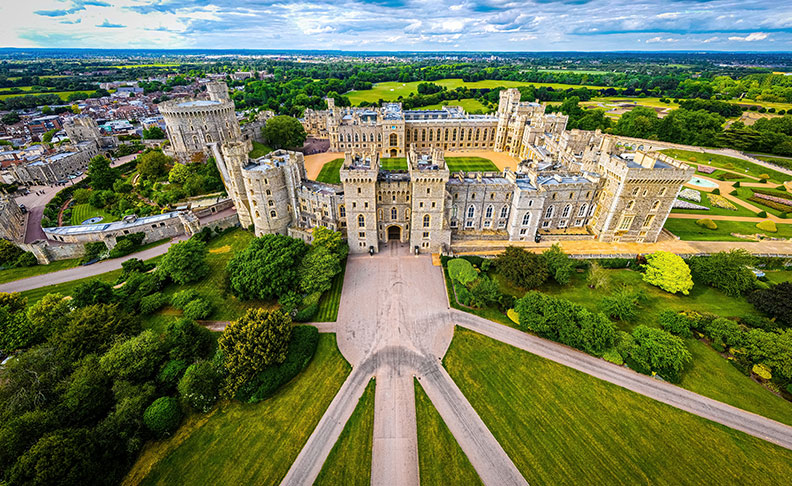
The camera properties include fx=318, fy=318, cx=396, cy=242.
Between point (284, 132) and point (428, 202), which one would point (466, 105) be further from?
point (428, 202)

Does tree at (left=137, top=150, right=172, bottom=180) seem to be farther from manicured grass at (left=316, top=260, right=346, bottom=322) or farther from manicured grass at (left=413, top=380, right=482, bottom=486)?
manicured grass at (left=413, top=380, right=482, bottom=486)

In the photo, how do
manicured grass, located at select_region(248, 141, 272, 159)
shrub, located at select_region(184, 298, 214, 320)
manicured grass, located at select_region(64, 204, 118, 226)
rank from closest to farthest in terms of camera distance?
shrub, located at select_region(184, 298, 214, 320)
manicured grass, located at select_region(64, 204, 118, 226)
manicured grass, located at select_region(248, 141, 272, 159)

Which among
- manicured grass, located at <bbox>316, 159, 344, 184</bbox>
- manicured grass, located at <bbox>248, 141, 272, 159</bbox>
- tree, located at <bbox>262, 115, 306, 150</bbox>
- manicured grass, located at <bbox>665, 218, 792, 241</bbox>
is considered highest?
tree, located at <bbox>262, 115, 306, 150</bbox>

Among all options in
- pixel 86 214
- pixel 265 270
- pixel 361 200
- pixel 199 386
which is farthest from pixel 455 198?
pixel 86 214

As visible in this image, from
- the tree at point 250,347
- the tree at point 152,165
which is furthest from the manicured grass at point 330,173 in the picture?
the tree at point 250,347

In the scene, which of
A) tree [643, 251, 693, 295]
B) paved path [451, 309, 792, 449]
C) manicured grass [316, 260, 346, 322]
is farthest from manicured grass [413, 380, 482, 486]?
tree [643, 251, 693, 295]

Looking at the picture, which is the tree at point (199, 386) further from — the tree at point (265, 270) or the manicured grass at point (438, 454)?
the manicured grass at point (438, 454)

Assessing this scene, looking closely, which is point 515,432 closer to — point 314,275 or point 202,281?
point 314,275
